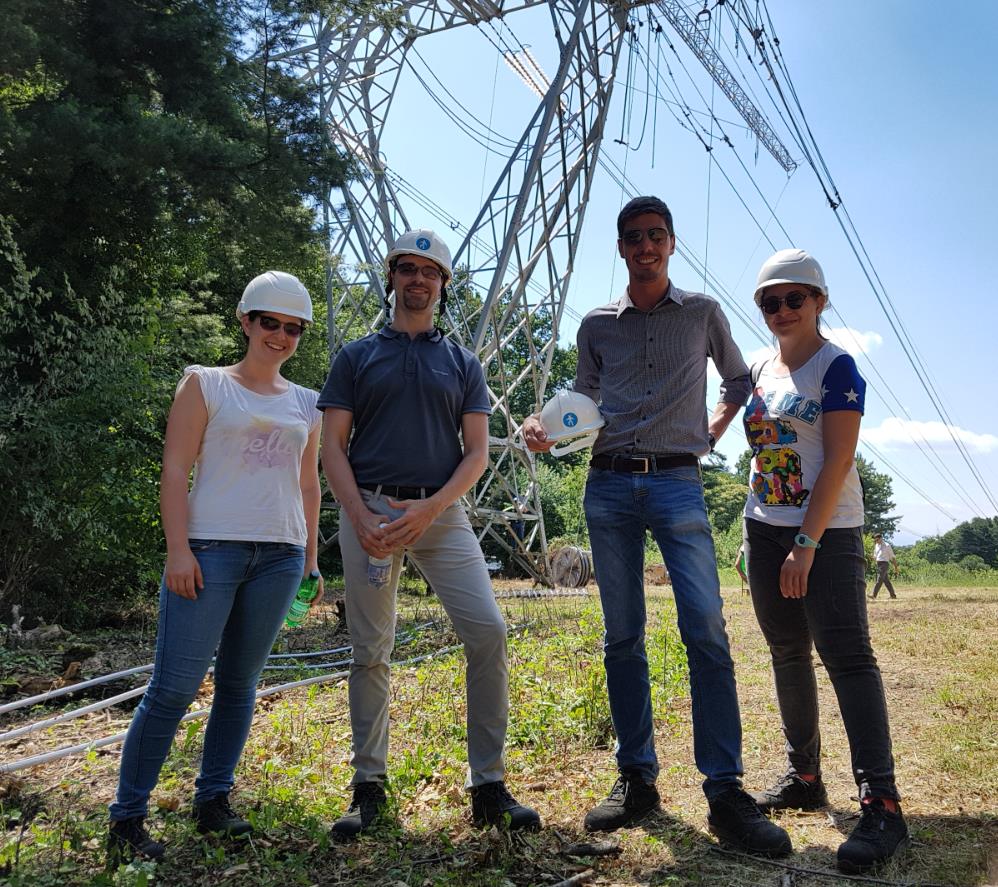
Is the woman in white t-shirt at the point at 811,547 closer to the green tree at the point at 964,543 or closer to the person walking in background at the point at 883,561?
the person walking in background at the point at 883,561

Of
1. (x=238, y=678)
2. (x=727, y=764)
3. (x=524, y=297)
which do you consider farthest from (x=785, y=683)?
(x=524, y=297)

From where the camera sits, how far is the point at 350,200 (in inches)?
515

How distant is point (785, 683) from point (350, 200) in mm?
11152

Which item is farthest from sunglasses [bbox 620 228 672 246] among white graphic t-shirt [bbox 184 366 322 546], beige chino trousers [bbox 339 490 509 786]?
white graphic t-shirt [bbox 184 366 322 546]

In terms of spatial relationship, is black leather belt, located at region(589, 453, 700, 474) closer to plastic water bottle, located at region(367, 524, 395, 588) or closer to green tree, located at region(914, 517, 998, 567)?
plastic water bottle, located at region(367, 524, 395, 588)

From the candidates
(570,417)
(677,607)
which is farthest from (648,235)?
(677,607)

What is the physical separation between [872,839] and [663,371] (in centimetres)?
177

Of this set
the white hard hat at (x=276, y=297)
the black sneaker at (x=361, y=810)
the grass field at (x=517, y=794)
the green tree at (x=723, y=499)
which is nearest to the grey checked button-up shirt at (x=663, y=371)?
the white hard hat at (x=276, y=297)

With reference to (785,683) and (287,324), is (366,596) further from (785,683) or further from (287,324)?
(785,683)

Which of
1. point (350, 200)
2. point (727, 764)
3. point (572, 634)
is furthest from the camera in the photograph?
point (350, 200)

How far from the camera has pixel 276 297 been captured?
3236 millimetres

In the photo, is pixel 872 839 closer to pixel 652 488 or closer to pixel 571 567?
pixel 652 488

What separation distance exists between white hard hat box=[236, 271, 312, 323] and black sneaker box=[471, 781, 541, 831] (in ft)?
6.16

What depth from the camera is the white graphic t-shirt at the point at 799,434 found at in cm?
314
